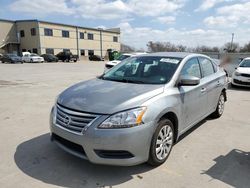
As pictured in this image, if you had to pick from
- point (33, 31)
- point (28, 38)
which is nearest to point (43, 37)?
point (33, 31)

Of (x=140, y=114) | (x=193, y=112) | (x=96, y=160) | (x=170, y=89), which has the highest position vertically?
(x=170, y=89)

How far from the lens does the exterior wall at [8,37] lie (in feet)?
155

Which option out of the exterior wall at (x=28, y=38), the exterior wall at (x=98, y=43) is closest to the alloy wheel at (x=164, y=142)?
the exterior wall at (x=28, y=38)

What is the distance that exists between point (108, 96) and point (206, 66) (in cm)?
282

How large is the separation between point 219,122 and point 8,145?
447cm

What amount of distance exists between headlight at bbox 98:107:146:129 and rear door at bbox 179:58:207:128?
1108 millimetres

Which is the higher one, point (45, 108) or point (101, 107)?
point (101, 107)

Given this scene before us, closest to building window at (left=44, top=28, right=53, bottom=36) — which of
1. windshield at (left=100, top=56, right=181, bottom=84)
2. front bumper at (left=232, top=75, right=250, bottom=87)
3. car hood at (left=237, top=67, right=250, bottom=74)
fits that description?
car hood at (left=237, top=67, right=250, bottom=74)

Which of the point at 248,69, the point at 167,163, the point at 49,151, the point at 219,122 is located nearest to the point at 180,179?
the point at 167,163

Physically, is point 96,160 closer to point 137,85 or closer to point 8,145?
point 137,85

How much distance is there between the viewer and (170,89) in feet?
11.9

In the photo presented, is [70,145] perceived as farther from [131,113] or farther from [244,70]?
[244,70]

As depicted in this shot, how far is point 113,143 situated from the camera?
290 centimetres

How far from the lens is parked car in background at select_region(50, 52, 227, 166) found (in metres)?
2.94
